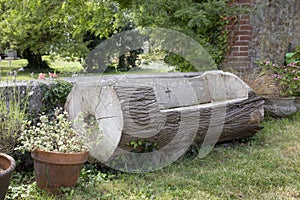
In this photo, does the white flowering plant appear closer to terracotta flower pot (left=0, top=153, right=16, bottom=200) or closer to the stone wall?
terracotta flower pot (left=0, top=153, right=16, bottom=200)

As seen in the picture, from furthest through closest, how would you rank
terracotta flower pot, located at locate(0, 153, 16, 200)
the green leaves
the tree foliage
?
1. the green leaves
2. the tree foliage
3. terracotta flower pot, located at locate(0, 153, 16, 200)

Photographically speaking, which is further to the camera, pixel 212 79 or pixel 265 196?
pixel 212 79

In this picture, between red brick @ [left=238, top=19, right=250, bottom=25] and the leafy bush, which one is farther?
red brick @ [left=238, top=19, right=250, bottom=25]

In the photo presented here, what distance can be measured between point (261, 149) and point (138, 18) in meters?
2.39

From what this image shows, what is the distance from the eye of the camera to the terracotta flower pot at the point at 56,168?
2.25 meters

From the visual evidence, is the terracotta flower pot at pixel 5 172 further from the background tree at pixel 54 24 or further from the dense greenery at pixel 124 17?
the background tree at pixel 54 24

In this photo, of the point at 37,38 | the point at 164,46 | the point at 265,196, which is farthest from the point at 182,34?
the point at 37,38

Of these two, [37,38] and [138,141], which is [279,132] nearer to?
[138,141]

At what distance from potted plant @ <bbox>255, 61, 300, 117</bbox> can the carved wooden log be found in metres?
1.23

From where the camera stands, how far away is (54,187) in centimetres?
231

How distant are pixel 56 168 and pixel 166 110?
109cm

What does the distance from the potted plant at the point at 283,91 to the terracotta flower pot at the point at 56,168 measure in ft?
10.7

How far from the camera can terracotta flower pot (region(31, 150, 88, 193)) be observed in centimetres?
225

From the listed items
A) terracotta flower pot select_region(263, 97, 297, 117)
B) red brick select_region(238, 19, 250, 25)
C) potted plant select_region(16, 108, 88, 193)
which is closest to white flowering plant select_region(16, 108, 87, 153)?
potted plant select_region(16, 108, 88, 193)
